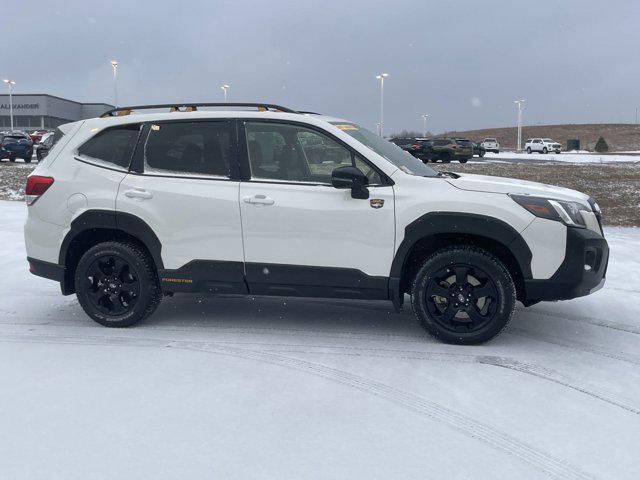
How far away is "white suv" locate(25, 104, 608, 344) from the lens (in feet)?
17.0

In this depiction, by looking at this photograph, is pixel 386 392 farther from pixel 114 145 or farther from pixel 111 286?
pixel 114 145

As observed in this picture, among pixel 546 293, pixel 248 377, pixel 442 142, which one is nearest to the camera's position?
pixel 248 377

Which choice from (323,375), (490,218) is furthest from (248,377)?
(490,218)

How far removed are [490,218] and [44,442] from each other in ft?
11.0

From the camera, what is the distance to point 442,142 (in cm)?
4141

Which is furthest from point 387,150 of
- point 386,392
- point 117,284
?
point 117,284

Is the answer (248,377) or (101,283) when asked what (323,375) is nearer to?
(248,377)

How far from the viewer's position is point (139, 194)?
18.6 feet

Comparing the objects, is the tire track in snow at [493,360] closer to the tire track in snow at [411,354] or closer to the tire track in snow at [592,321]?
the tire track in snow at [411,354]

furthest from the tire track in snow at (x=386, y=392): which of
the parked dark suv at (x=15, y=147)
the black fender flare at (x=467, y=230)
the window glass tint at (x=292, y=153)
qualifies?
the parked dark suv at (x=15, y=147)

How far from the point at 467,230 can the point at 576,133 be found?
129 meters

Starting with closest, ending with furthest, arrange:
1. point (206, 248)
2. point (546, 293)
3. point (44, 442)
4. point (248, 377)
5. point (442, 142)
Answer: point (44, 442) → point (248, 377) → point (546, 293) → point (206, 248) → point (442, 142)

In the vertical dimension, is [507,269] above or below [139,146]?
below

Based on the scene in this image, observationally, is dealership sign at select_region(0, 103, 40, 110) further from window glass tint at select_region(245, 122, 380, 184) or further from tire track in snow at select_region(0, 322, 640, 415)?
window glass tint at select_region(245, 122, 380, 184)
